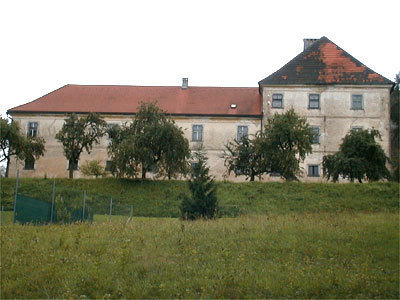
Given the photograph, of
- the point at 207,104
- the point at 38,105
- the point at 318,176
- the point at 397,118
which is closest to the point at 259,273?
the point at 318,176

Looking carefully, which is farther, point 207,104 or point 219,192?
point 207,104

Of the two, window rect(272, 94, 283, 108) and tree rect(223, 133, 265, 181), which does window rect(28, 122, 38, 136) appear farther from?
window rect(272, 94, 283, 108)

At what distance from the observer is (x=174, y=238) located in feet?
47.3

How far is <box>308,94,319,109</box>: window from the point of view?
46469 mm

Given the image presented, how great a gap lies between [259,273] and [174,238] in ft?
12.6

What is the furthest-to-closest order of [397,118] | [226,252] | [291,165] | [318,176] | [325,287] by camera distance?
[397,118]
[318,176]
[291,165]
[226,252]
[325,287]

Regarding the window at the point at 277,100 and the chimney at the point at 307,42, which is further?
the chimney at the point at 307,42

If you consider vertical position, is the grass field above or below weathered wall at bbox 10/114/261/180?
below

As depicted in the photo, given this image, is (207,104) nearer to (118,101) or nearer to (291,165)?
(118,101)

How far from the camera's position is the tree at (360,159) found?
36250 mm

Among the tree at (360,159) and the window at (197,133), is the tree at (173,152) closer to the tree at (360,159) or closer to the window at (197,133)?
the tree at (360,159)

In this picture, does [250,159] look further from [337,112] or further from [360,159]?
[337,112]

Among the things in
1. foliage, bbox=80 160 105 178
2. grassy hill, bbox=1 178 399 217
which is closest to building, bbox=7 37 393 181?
foliage, bbox=80 160 105 178

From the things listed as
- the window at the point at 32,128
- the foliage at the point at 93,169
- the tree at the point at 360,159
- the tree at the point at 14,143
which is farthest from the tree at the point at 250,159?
the window at the point at 32,128
